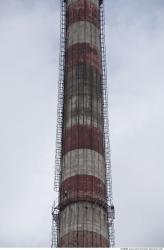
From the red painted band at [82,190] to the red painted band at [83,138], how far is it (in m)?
2.69

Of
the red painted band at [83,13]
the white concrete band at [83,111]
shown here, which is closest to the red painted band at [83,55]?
the red painted band at [83,13]

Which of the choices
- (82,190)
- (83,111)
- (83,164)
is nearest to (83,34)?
(83,111)

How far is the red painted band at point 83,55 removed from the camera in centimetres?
5624

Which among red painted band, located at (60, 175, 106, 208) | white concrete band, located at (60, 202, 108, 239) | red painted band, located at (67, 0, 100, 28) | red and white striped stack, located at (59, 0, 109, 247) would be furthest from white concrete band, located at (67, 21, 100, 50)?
white concrete band, located at (60, 202, 108, 239)

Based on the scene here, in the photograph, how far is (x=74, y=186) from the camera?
49875mm

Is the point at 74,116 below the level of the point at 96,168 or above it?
above

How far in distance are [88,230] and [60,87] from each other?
14.4m

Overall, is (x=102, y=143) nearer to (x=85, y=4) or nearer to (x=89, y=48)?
(x=89, y=48)

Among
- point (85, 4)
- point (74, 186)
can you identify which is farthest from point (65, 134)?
point (85, 4)

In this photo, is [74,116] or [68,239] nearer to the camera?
[68,239]

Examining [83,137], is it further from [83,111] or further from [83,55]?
[83,55]

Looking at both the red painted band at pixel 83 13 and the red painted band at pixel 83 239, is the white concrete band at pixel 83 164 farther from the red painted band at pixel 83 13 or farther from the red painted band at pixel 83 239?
the red painted band at pixel 83 13

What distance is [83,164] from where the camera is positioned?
50.8 meters

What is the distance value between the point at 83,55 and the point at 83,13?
4667 millimetres
